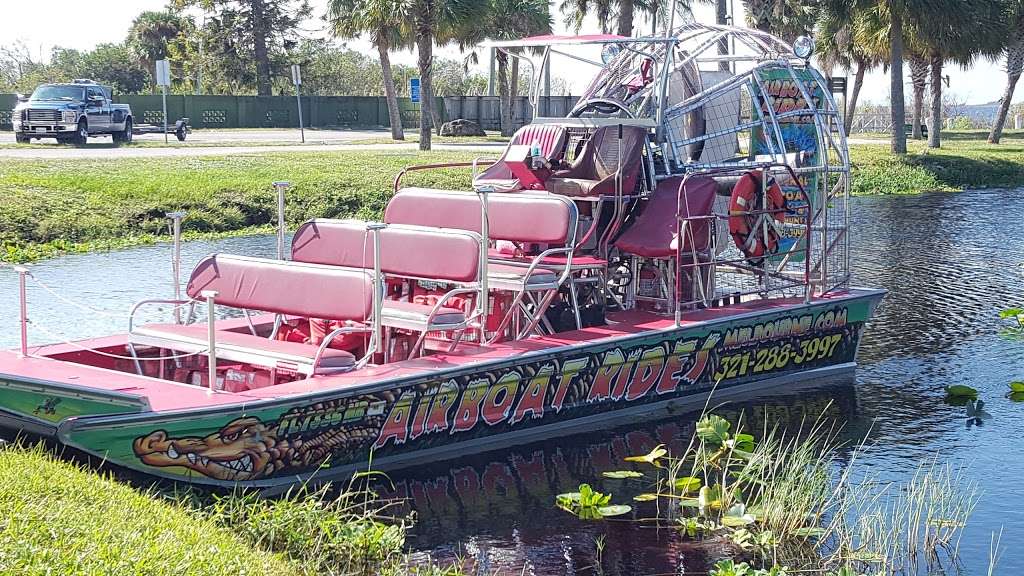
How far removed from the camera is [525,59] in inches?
514

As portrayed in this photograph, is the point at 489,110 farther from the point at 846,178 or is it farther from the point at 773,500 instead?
the point at 773,500

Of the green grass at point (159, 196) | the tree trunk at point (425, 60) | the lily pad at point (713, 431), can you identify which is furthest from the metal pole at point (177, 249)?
the tree trunk at point (425, 60)

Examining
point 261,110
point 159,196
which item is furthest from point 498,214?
point 261,110

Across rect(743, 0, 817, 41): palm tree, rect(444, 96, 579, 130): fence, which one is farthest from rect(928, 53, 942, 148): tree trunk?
rect(444, 96, 579, 130): fence

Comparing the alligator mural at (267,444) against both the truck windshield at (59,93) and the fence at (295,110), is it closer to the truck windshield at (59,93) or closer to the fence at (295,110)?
the truck windshield at (59,93)

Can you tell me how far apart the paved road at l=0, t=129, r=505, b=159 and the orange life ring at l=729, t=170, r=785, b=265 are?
72.1 ft

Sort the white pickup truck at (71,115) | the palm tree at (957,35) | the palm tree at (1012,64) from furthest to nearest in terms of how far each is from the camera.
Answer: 1. the palm tree at (1012,64)
2. the palm tree at (957,35)
3. the white pickup truck at (71,115)

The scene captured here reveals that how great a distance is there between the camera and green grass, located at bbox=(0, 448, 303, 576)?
21.2ft

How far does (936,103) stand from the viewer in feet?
160

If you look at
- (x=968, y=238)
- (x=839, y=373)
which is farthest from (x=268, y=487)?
(x=968, y=238)

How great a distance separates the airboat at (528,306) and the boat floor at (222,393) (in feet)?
0.11

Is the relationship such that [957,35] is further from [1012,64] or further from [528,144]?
[528,144]

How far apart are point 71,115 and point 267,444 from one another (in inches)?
1205

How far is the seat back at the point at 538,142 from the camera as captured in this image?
12.8 meters
